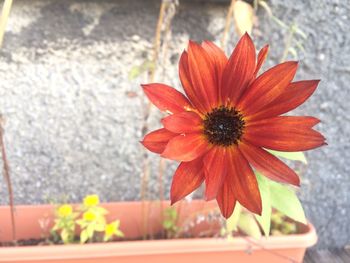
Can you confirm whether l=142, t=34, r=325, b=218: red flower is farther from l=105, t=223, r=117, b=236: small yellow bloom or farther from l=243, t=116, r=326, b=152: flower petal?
l=105, t=223, r=117, b=236: small yellow bloom

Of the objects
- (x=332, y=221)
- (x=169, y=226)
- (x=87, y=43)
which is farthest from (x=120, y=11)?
(x=332, y=221)

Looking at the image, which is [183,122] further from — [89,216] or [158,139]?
[89,216]

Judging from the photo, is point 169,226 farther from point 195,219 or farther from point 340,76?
point 340,76

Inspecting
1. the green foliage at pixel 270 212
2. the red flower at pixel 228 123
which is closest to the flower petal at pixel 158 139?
the red flower at pixel 228 123

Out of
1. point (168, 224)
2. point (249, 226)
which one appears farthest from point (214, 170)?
point (168, 224)

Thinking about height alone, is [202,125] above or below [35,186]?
above

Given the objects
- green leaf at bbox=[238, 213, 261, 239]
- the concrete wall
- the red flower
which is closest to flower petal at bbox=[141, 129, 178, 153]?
the red flower

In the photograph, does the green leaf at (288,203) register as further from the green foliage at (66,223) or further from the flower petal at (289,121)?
the green foliage at (66,223)
